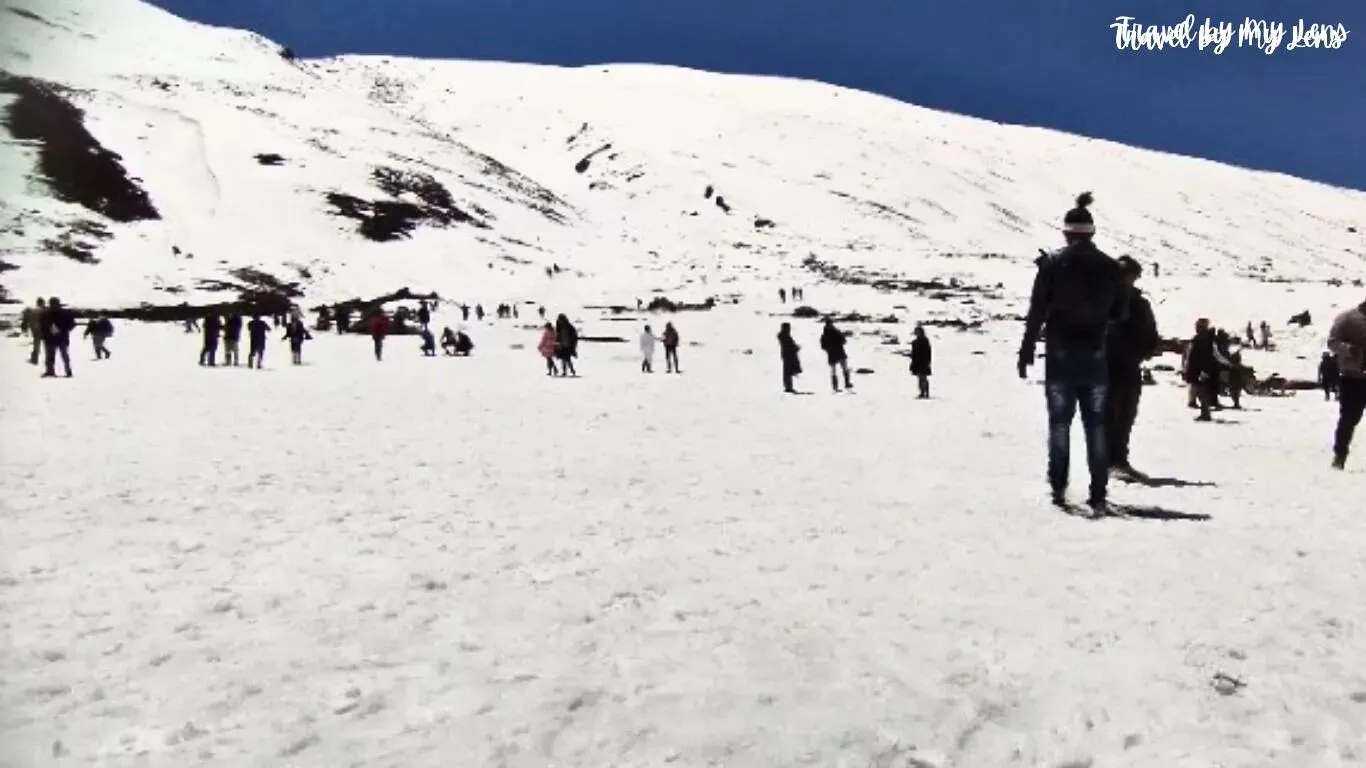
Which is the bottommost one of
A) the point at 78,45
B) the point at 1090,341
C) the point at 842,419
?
the point at 842,419

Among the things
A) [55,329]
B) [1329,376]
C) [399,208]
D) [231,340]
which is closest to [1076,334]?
[1329,376]

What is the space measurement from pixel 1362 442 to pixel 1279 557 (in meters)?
10.4

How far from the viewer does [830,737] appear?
4113 millimetres

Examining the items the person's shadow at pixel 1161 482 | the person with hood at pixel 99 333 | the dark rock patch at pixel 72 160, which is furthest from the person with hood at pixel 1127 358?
the dark rock patch at pixel 72 160

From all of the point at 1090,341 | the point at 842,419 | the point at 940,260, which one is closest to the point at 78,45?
the point at 940,260

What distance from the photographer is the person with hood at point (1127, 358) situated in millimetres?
10672

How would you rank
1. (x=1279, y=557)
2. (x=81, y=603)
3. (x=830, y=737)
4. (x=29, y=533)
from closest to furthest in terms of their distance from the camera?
(x=830, y=737)
(x=81, y=603)
(x=1279, y=557)
(x=29, y=533)

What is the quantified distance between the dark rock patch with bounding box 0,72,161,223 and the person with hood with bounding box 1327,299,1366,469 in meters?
97.4

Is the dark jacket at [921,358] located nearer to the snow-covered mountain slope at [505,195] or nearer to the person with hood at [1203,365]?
the person with hood at [1203,365]

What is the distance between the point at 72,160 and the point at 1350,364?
4342 inches

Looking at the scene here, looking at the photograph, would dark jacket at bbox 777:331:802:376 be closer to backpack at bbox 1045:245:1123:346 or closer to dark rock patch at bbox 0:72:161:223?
backpack at bbox 1045:245:1123:346

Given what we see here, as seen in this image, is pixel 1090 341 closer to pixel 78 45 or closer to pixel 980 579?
pixel 980 579

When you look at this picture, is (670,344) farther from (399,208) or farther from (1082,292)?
(399,208)

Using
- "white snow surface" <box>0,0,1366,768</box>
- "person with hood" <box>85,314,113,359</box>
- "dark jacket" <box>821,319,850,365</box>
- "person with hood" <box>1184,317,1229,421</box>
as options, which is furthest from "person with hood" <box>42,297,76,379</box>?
"person with hood" <box>1184,317,1229,421</box>
